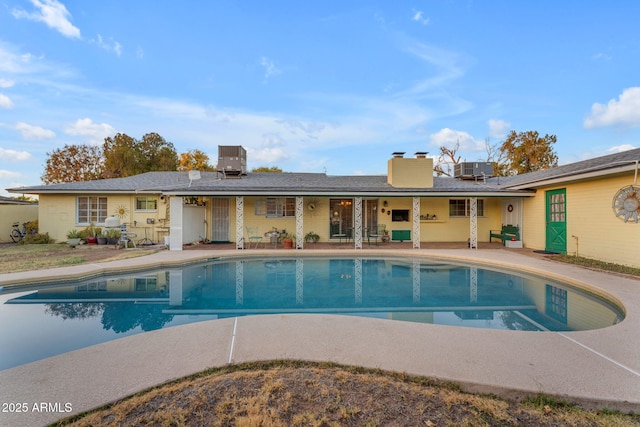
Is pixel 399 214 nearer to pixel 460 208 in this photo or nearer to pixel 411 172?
pixel 411 172

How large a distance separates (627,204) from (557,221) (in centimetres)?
286

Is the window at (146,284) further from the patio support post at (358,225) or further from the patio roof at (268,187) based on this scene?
the patio support post at (358,225)

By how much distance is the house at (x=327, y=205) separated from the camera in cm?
1162

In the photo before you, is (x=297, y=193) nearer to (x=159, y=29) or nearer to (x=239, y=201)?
(x=239, y=201)

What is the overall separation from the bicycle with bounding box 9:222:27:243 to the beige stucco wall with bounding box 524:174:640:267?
22572 millimetres

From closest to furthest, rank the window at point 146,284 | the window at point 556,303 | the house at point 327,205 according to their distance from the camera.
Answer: the window at point 556,303
the window at point 146,284
the house at point 327,205

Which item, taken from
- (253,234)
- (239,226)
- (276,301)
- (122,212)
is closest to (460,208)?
(253,234)

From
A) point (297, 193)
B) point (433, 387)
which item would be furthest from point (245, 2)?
point (433, 387)

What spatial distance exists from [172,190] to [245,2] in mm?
7364

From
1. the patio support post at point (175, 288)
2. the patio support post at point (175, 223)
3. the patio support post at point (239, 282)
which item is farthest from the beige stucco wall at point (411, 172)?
the patio support post at point (175, 288)

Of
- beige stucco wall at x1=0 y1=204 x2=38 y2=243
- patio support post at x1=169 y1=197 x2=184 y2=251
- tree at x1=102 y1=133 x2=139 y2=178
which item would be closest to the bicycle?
beige stucco wall at x1=0 y1=204 x2=38 y2=243

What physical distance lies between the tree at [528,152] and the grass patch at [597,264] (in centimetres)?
1857

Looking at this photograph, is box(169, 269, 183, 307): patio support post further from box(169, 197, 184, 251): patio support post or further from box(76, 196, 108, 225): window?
box(76, 196, 108, 225): window

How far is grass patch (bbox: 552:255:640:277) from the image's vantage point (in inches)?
299
